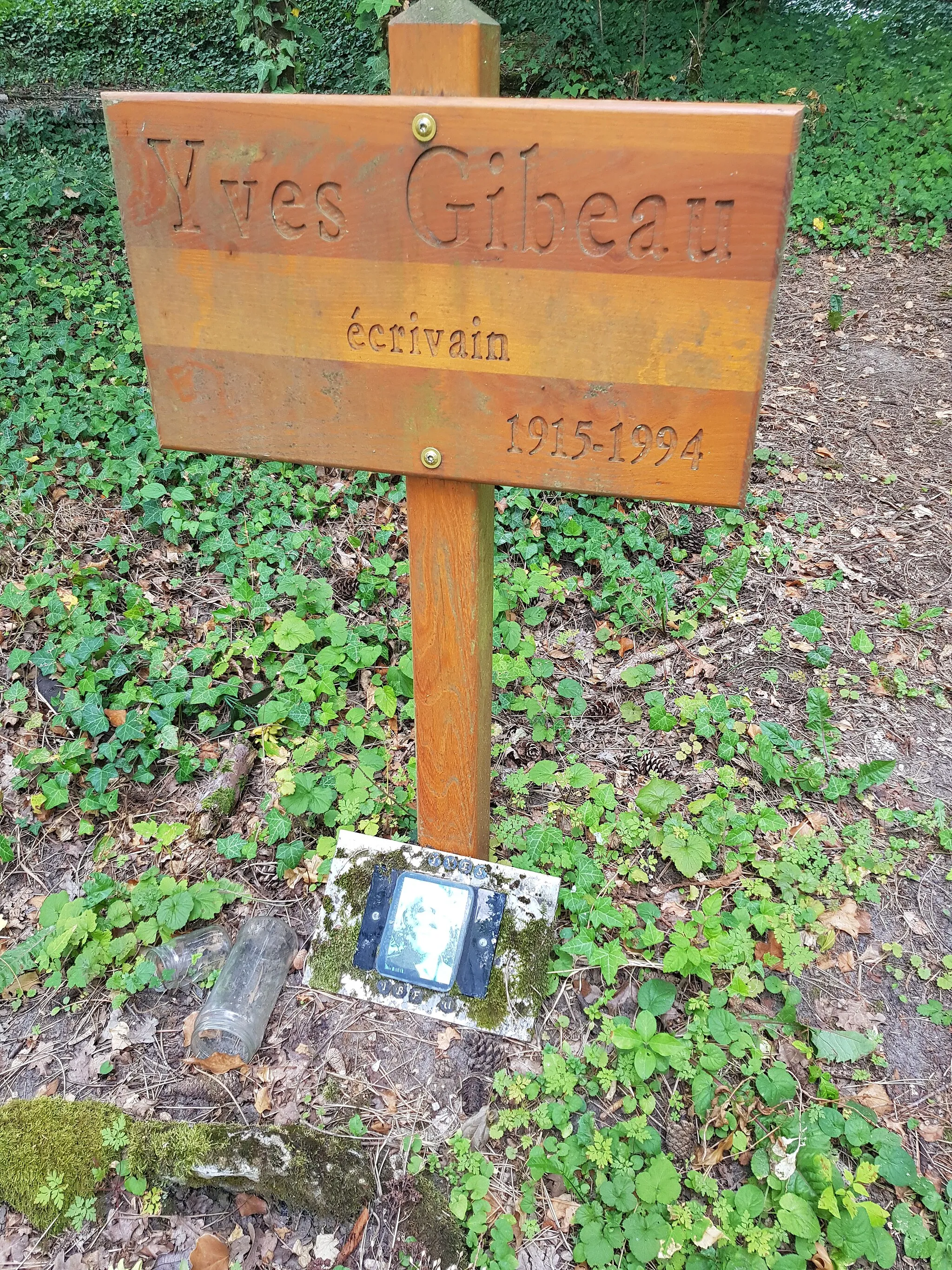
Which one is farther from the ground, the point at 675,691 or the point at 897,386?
the point at 897,386

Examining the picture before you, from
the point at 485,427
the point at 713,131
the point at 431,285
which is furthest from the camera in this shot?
the point at 485,427

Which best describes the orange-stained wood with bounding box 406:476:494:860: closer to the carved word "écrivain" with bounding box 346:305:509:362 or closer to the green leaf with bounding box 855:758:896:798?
the carved word "écrivain" with bounding box 346:305:509:362

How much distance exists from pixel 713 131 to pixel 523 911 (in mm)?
1849

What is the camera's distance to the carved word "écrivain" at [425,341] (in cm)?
139

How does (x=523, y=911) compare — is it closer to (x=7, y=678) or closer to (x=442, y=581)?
(x=442, y=581)

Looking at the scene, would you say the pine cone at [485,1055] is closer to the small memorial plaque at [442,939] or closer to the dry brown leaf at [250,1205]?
the small memorial plaque at [442,939]

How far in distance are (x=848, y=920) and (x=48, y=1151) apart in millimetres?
2265

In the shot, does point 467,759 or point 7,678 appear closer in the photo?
point 467,759

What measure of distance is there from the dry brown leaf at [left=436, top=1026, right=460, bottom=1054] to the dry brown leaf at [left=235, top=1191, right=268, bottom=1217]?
1.78 ft

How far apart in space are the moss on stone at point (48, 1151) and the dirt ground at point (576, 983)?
8 cm

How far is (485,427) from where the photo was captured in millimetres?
1478

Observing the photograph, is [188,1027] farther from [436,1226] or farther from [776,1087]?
[776,1087]

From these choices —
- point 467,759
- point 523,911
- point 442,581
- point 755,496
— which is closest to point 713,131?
point 442,581

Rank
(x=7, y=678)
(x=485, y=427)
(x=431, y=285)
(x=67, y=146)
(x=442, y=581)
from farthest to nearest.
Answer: (x=67, y=146)
(x=7, y=678)
(x=442, y=581)
(x=485, y=427)
(x=431, y=285)
